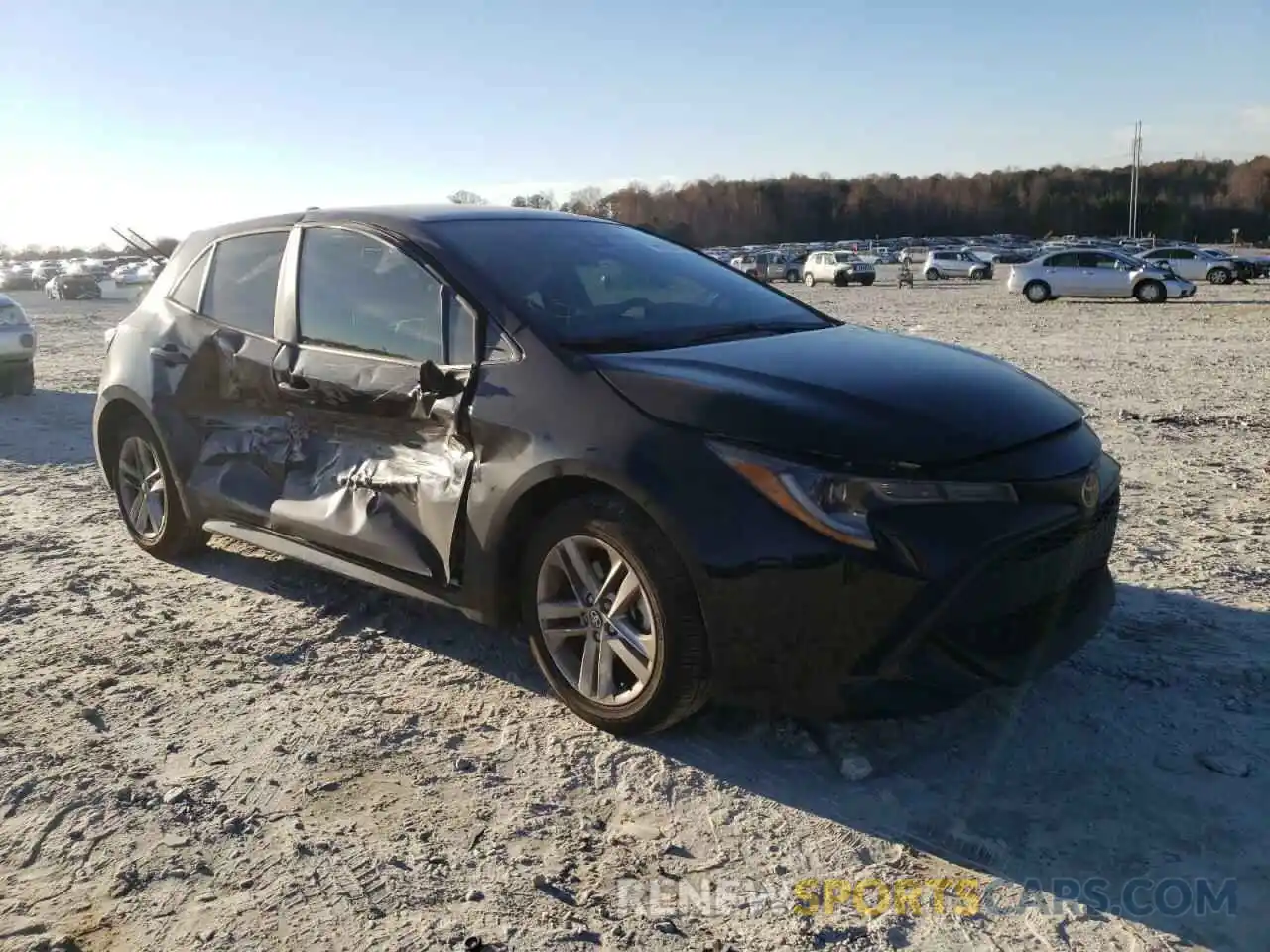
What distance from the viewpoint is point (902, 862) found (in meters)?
2.79

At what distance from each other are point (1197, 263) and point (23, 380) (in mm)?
38818

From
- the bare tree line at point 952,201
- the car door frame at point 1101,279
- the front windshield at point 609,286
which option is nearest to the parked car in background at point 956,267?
the car door frame at point 1101,279

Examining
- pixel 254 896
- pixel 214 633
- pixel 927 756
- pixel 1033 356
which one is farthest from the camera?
pixel 1033 356

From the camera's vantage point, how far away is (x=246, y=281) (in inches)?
189

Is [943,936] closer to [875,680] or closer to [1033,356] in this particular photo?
[875,680]

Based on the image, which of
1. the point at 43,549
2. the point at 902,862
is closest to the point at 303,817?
the point at 902,862

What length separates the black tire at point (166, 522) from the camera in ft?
17.1

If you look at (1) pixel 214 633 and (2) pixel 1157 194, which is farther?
(2) pixel 1157 194

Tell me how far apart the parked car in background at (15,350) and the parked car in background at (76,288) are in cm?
3224

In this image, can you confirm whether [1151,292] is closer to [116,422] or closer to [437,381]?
[116,422]

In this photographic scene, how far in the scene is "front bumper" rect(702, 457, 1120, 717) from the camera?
293 centimetres

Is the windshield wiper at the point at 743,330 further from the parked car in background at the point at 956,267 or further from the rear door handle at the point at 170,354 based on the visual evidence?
the parked car in background at the point at 956,267

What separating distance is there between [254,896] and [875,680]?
66.0 inches

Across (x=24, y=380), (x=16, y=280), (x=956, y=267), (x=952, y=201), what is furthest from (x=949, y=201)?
(x=24, y=380)
